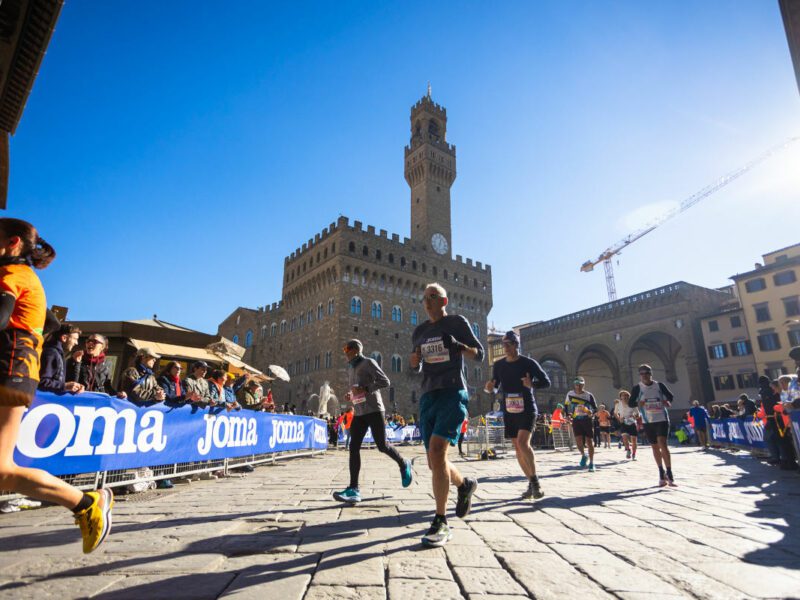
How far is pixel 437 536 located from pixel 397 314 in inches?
1231

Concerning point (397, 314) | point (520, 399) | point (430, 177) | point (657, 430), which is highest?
point (430, 177)

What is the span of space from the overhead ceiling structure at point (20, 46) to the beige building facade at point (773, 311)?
35140mm

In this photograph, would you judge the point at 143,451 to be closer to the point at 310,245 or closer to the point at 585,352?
the point at 310,245

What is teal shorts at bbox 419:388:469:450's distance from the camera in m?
2.79

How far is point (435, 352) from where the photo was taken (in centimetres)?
304

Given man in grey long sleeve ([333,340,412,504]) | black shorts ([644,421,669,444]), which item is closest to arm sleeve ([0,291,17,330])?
man in grey long sleeve ([333,340,412,504])

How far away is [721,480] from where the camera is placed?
5.88 metres

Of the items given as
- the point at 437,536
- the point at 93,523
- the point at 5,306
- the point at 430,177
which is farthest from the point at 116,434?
the point at 430,177

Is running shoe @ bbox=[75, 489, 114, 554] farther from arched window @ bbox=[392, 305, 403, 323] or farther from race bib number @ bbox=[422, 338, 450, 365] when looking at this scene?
arched window @ bbox=[392, 305, 403, 323]

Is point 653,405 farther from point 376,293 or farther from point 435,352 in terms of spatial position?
point 376,293

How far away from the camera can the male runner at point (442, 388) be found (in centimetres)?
273

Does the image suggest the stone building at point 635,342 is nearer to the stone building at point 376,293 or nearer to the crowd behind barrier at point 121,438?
the stone building at point 376,293

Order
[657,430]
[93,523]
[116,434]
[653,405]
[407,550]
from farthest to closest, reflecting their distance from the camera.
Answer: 1. [653,405]
2. [657,430]
3. [116,434]
4. [407,550]
5. [93,523]

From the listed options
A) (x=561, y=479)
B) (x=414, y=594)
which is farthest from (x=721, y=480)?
(x=414, y=594)
